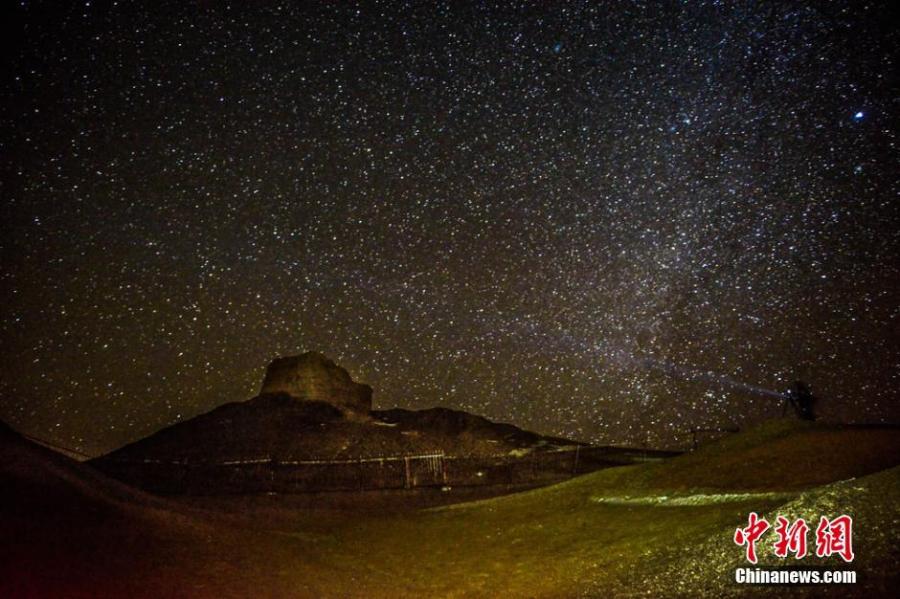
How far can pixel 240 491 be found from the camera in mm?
24953

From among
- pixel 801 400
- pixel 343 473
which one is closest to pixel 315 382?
pixel 343 473

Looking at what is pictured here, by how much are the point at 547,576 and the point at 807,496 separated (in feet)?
11.4

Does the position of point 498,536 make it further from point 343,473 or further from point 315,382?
point 315,382

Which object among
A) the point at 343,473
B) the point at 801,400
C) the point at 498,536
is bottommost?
the point at 343,473

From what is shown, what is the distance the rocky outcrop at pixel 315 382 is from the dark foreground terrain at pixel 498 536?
58434mm

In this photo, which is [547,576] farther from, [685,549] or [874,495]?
[874,495]

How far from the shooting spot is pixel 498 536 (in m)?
11.3

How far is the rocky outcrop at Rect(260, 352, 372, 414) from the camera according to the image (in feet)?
235

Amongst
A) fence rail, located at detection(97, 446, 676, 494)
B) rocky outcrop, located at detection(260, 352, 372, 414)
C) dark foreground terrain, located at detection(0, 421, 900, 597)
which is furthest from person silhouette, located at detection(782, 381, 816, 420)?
rocky outcrop, located at detection(260, 352, 372, 414)

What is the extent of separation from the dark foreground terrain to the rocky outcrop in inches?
2301

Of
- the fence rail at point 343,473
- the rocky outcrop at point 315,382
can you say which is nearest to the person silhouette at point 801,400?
the fence rail at point 343,473

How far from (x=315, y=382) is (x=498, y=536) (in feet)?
212

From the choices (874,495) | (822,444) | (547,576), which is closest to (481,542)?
(547,576)

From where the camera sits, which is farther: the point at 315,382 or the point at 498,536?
the point at 315,382
